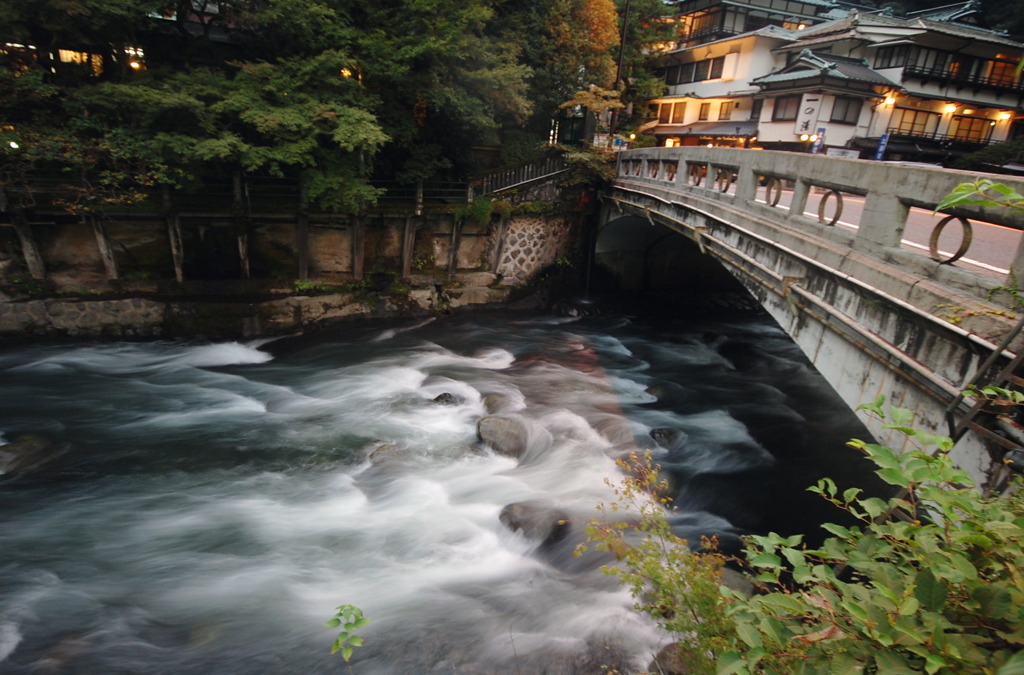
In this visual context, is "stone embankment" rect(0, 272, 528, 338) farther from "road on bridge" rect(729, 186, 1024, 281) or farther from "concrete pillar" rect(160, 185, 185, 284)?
"road on bridge" rect(729, 186, 1024, 281)

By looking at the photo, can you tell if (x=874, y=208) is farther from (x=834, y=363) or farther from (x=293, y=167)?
(x=293, y=167)

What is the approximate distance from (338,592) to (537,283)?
47.1ft

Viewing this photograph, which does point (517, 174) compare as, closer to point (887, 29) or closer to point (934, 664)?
point (934, 664)

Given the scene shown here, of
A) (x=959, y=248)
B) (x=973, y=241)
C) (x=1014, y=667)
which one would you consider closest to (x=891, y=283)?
(x=959, y=248)

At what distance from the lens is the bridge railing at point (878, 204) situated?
488 centimetres

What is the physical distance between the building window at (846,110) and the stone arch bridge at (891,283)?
1943 cm

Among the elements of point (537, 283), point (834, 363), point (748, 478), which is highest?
point (834, 363)

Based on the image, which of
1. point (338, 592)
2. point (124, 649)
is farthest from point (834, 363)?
point (124, 649)

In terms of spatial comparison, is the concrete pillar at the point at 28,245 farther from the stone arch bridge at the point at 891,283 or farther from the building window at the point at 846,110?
the building window at the point at 846,110

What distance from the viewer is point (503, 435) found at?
10984mm

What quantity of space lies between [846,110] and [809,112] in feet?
6.97

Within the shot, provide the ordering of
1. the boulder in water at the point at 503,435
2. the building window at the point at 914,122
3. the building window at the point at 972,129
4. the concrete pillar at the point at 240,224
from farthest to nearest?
the building window at the point at 972,129 → the building window at the point at 914,122 → the concrete pillar at the point at 240,224 → the boulder in water at the point at 503,435

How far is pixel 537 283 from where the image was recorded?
802 inches

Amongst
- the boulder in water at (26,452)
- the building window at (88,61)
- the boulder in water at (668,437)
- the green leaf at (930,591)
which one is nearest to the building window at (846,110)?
the boulder in water at (668,437)
